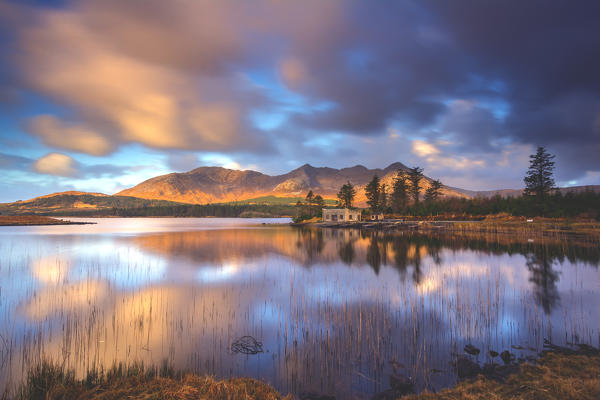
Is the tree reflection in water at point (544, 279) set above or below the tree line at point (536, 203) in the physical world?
below

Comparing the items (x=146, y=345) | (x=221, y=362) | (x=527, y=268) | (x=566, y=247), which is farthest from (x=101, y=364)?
(x=566, y=247)

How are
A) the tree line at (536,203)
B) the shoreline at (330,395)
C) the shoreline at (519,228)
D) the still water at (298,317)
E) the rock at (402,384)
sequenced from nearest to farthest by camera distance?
1. the shoreline at (330,395)
2. the rock at (402,384)
3. the still water at (298,317)
4. the shoreline at (519,228)
5. the tree line at (536,203)

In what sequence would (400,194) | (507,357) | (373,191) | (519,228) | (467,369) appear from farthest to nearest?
(400,194)
(373,191)
(519,228)
(507,357)
(467,369)

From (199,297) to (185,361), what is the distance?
25.4 feet

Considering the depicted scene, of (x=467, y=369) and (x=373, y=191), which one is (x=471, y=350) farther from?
(x=373, y=191)

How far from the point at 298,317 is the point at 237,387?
6.66 m

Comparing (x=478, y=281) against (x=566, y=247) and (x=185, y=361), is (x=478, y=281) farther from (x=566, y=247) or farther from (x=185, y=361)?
(x=566, y=247)

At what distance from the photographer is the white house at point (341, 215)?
316 ft

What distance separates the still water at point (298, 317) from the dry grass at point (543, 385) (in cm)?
117

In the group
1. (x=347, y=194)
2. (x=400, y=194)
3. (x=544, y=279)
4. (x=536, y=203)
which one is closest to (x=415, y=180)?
(x=400, y=194)

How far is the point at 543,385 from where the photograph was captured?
6223mm

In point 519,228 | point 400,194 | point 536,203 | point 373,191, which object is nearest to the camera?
point 519,228

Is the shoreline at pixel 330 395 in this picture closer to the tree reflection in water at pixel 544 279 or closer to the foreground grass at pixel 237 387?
the foreground grass at pixel 237 387

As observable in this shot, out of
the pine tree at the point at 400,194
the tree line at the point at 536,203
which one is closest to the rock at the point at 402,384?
the tree line at the point at 536,203
